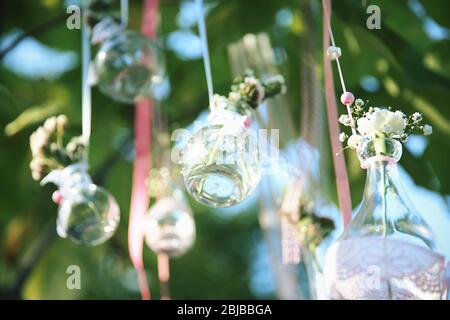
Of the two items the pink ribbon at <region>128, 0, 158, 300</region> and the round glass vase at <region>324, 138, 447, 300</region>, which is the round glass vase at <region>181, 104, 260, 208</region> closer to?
the round glass vase at <region>324, 138, 447, 300</region>

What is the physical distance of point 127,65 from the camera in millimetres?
2240

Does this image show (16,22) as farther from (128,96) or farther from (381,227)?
(381,227)

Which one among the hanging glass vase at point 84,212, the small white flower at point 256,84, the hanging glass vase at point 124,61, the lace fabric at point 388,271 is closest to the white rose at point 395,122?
the lace fabric at point 388,271

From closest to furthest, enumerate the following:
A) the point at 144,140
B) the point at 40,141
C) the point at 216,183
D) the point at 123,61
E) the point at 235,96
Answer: the point at 216,183 < the point at 235,96 < the point at 40,141 < the point at 123,61 < the point at 144,140

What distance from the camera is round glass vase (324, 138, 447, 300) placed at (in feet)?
5.18

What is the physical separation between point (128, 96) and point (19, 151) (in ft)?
3.18

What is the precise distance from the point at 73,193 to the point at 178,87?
137 cm

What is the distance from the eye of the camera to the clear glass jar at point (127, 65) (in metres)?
2.22

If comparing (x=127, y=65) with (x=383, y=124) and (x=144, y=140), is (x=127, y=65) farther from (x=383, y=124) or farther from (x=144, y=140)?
(x=383, y=124)

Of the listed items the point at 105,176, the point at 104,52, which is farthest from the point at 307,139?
the point at 105,176

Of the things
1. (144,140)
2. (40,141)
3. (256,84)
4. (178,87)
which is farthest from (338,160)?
(178,87)

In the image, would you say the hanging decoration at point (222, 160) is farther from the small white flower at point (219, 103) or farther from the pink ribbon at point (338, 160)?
the pink ribbon at point (338, 160)

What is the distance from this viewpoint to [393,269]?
158cm

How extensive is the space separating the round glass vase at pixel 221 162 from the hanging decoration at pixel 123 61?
50cm
